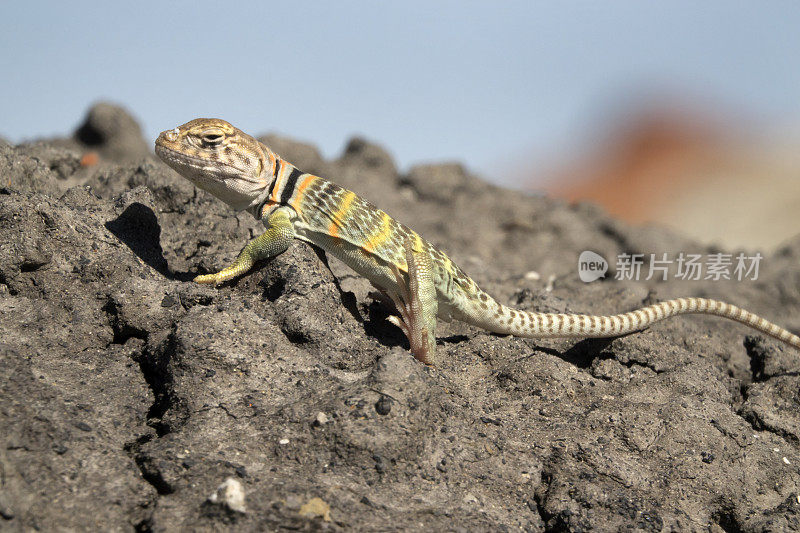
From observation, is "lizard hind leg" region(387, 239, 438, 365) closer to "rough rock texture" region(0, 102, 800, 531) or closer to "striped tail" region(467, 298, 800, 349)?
"rough rock texture" region(0, 102, 800, 531)

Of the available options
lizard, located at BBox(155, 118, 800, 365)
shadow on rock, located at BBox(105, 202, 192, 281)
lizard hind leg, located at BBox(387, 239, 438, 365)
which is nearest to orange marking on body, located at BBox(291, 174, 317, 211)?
lizard, located at BBox(155, 118, 800, 365)

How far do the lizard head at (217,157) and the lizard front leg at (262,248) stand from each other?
36 centimetres

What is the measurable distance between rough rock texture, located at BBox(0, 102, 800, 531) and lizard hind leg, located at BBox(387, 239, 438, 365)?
22 cm

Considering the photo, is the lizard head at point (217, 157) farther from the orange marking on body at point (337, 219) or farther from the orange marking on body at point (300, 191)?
the orange marking on body at point (337, 219)

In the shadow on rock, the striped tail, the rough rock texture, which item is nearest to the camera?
the rough rock texture

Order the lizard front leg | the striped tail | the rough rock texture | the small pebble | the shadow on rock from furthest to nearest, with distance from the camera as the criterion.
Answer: the striped tail, the shadow on rock, the lizard front leg, the rough rock texture, the small pebble

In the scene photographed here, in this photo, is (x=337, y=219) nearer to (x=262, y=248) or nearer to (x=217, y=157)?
(x=262, y=248)

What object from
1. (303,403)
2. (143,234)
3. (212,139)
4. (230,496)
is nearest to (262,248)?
(212,139)

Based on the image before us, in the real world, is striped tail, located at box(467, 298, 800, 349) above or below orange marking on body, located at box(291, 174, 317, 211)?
below

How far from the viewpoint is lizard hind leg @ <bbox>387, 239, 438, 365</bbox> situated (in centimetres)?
461

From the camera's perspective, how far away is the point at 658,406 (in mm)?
4750

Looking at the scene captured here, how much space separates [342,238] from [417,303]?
0.74m

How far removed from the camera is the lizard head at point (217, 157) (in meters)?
4.61

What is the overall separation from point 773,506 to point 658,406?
0.93 metres
